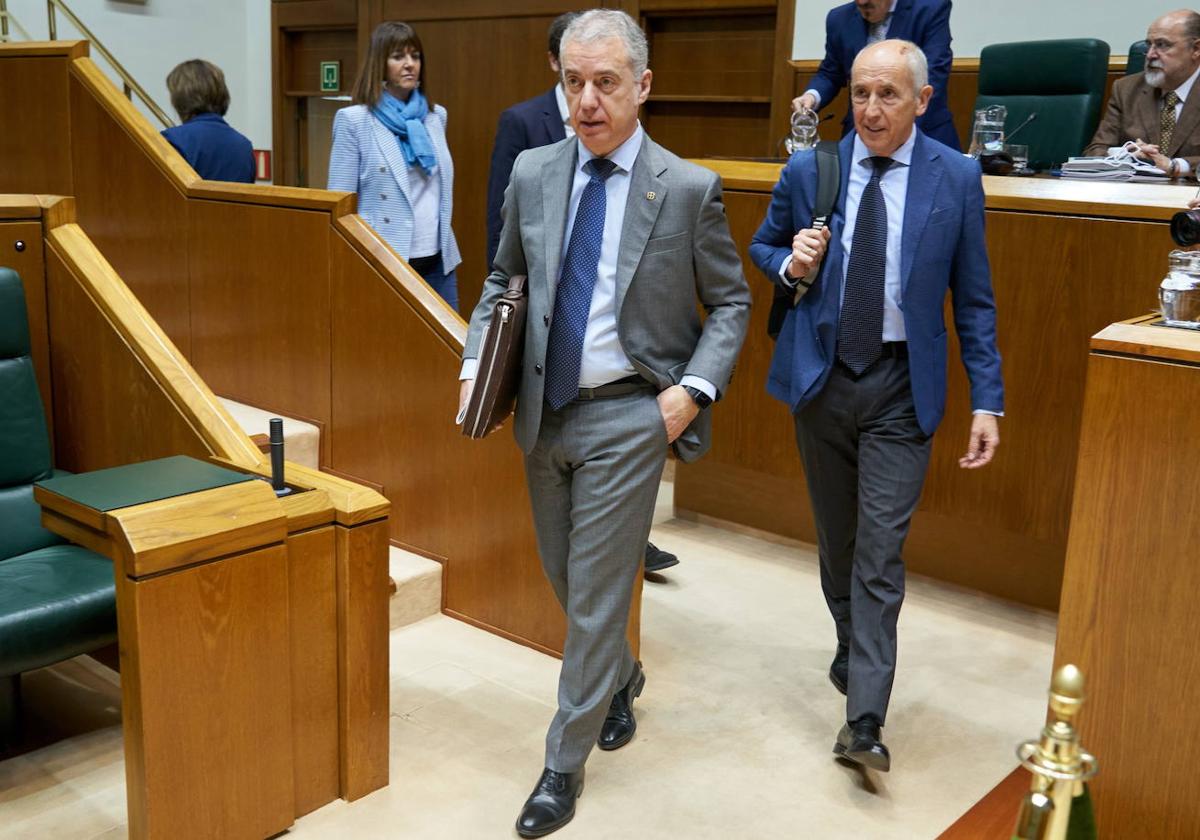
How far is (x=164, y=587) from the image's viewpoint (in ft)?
7.00

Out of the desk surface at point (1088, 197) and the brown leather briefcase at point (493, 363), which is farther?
the desk surface at point (1088, 197)

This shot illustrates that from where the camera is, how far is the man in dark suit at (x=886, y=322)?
2.59 metres

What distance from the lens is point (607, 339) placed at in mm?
2338

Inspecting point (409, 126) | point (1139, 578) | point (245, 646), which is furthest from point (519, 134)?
point (1139, 578)

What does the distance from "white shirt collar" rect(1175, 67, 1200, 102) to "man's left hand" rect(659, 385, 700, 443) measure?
304cm

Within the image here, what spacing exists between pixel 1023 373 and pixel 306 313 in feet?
7.03

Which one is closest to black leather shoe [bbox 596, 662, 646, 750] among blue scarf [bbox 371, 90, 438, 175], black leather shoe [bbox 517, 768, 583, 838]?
black leather shoe [bbox 517, 768, 583, 838]

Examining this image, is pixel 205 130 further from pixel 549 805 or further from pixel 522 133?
pixel 549 805

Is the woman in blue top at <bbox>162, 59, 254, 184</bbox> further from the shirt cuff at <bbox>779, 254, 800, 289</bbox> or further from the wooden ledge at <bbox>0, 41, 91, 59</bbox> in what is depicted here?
the shirt cuff at <bbox>779, 254, 800, 289</bbox>

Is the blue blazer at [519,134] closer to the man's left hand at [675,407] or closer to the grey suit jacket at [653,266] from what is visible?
the grey suit jacket at [653,266]

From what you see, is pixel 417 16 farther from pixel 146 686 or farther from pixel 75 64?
pixel 146 686

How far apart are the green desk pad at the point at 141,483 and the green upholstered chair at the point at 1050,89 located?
3.75 m

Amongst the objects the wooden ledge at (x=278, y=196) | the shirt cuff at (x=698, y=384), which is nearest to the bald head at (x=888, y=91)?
the shirt cuff at (x=698, y=384)

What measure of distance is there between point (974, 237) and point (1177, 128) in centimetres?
231
